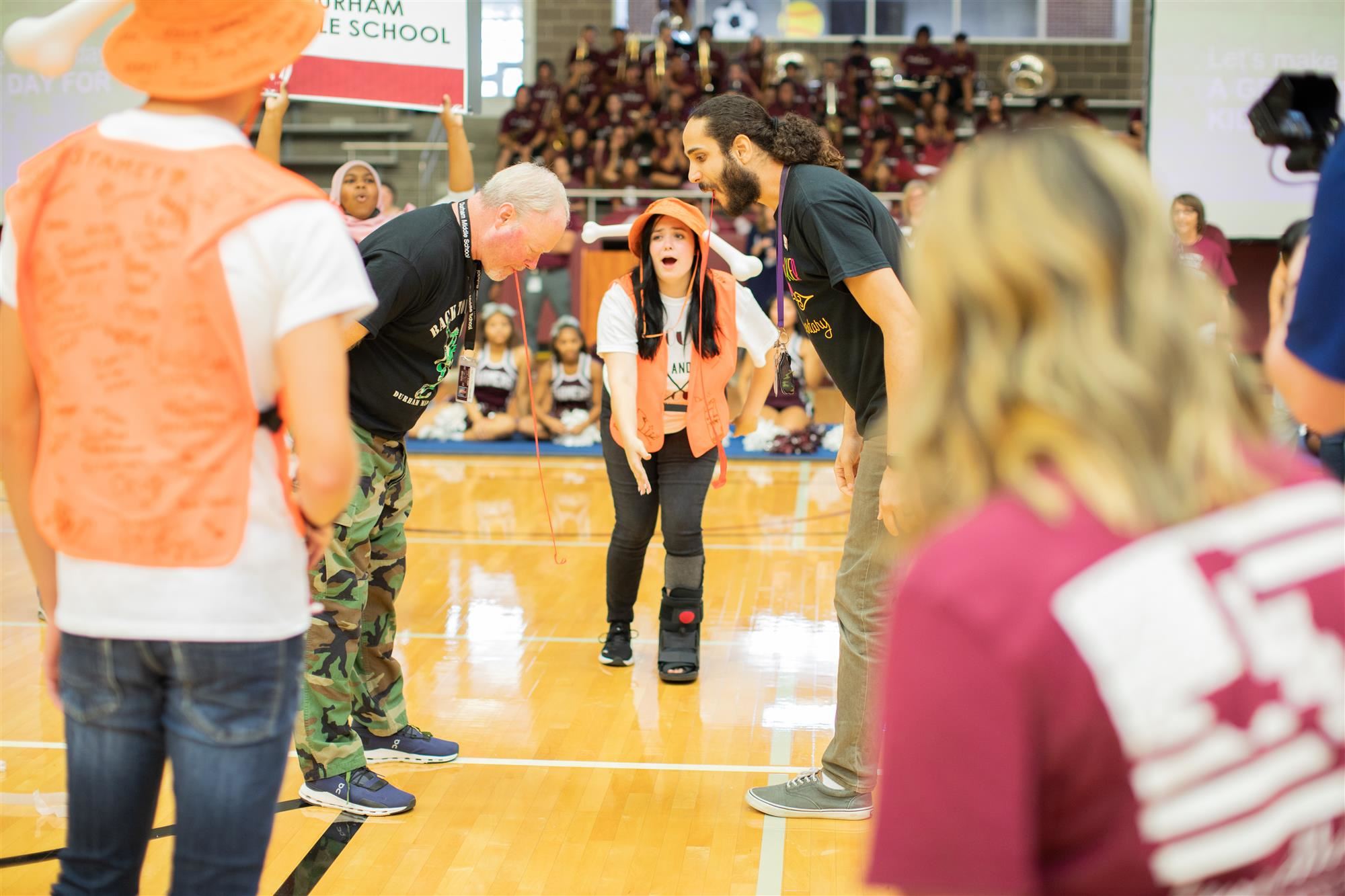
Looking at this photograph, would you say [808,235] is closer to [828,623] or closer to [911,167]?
[828,623]

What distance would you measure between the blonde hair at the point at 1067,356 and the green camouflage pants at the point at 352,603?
7.81 feet

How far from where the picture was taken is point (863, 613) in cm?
328

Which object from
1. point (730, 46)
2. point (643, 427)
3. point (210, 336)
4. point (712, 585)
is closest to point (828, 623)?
point (712, 585)

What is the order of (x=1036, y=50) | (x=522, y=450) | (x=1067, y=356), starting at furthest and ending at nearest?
1. (x=1036, y=50)
2. (x=522, y=450)
3. (x=1067, y=356)

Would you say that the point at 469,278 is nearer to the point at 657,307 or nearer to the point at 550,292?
the point at 657,307

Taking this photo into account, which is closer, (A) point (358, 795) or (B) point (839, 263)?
(B) point (839, 263)

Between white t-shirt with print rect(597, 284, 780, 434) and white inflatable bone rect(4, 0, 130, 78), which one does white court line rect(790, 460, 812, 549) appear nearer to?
white t-shirt with print rect(597, 284, 780, 434)

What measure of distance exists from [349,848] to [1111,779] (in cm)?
269

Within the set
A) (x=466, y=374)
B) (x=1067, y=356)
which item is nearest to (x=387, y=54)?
(x=466, y=374)

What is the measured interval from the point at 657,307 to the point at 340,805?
2.08 m

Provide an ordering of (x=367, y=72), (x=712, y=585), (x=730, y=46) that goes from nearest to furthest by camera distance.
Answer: (x=367, y=72), (x=712, y=585), (x=730, y=46)

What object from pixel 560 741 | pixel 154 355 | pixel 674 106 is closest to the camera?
pixel 154 355

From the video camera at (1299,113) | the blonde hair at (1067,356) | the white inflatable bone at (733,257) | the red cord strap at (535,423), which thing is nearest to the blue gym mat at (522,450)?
the red cord strap at (535,423)

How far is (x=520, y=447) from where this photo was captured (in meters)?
9.93
